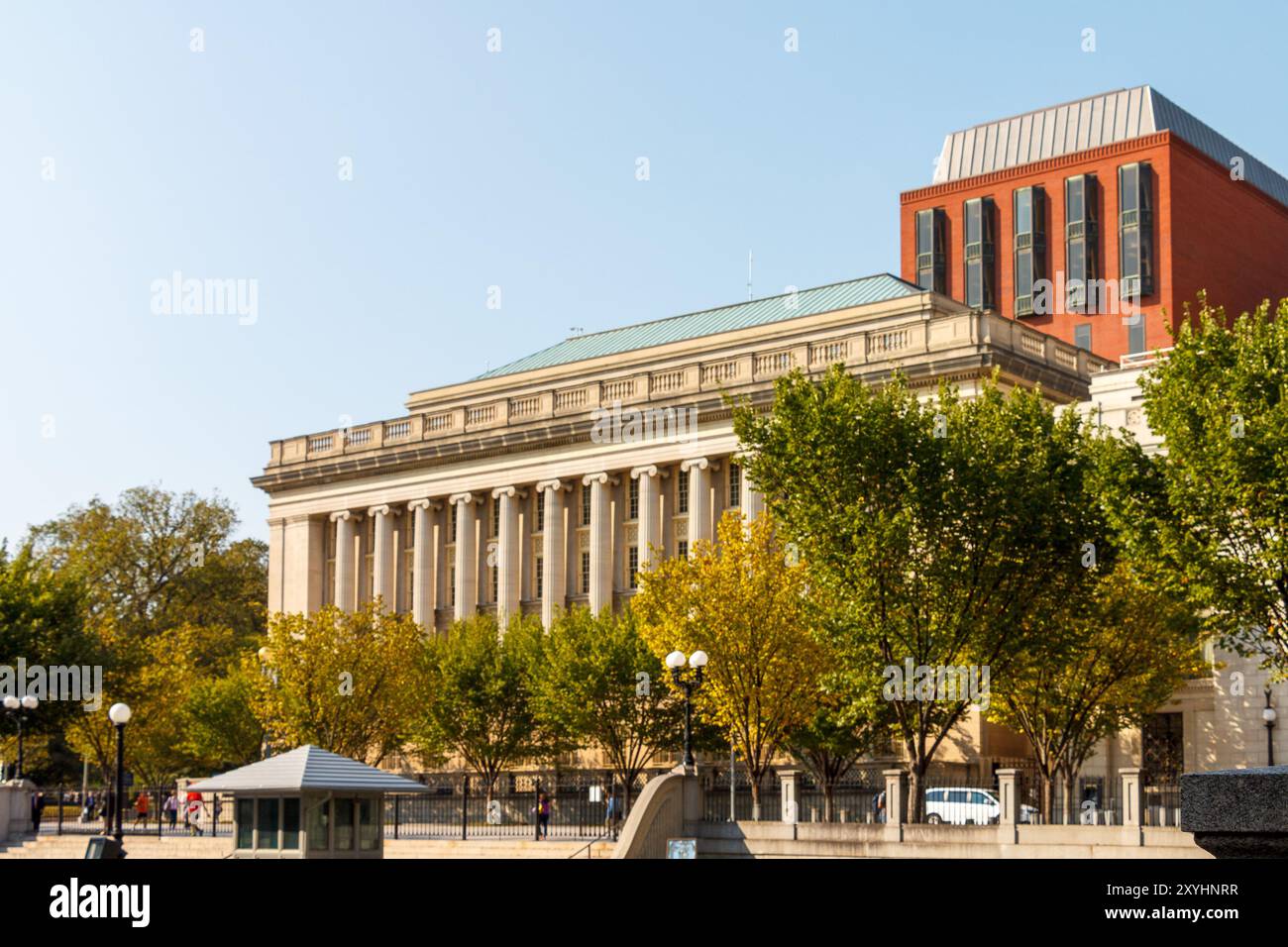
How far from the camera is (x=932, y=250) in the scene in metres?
106

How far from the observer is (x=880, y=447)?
4509 centimetres

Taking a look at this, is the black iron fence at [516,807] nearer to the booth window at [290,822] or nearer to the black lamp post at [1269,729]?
the booth window at [290,822]

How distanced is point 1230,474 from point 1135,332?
5741cm

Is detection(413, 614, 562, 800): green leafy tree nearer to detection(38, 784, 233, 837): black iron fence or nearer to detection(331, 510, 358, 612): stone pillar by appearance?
detection(38, 784, 233, 837): black iron fence

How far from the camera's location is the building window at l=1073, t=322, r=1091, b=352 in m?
98.3

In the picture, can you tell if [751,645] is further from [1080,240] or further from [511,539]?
[1080,240]

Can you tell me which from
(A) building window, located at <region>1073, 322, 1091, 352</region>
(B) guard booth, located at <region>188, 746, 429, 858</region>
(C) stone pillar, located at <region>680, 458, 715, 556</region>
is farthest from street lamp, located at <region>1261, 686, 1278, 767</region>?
(A) building window, located at <region>1073, 322, 1091, 352</region>

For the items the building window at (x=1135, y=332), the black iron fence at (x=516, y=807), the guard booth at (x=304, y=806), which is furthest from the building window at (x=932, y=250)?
the guard booth at (x=304, y=806)

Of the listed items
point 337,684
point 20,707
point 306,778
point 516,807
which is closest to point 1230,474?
point 306,778

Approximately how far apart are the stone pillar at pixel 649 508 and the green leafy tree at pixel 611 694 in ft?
39.2

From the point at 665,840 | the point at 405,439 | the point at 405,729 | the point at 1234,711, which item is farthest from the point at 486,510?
the point at 665,840

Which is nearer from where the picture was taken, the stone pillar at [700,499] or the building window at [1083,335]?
the stone pillar at [700,499]

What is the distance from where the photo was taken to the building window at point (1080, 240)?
9912cm

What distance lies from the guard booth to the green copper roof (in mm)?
46961
